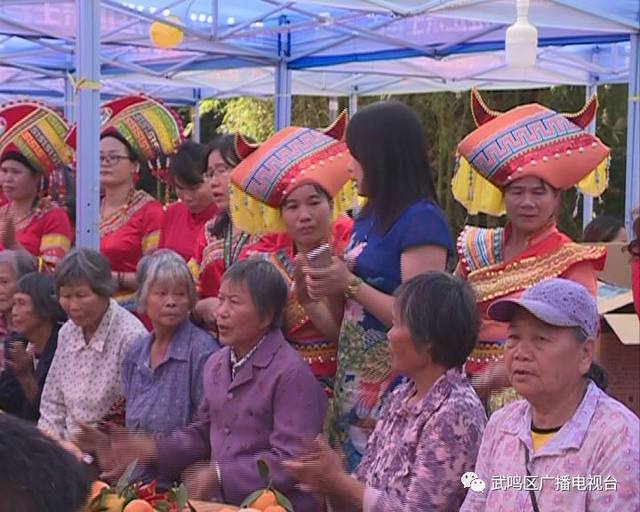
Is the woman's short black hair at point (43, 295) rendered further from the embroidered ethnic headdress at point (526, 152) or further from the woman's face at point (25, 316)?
the embroidered ethnic headdress at point (526, 152)

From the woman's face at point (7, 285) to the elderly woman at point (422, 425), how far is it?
2.19 m

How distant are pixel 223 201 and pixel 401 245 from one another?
120 centimetres

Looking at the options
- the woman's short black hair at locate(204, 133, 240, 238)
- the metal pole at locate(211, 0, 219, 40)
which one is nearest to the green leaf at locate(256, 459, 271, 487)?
the woman's short black hair at locate(204, 133, 240, 238)

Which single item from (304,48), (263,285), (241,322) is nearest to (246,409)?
(241,322)

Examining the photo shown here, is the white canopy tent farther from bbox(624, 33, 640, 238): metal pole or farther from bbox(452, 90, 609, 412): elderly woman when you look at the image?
bbox(452, 90, 609, 412): elderly woman

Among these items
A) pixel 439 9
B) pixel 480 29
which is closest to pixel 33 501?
pixel 439 9

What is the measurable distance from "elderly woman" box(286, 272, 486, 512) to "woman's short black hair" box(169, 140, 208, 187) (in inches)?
78.3

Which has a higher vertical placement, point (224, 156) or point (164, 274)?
point (224, 156)

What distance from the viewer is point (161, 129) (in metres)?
4.75

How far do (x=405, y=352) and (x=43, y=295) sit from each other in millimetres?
2041

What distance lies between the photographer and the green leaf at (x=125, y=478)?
8.07ft

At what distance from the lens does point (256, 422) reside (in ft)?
9.58

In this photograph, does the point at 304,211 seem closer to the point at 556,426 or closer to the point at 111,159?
the point at 556,426

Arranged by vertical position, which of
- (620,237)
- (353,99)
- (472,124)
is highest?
(353,99)
